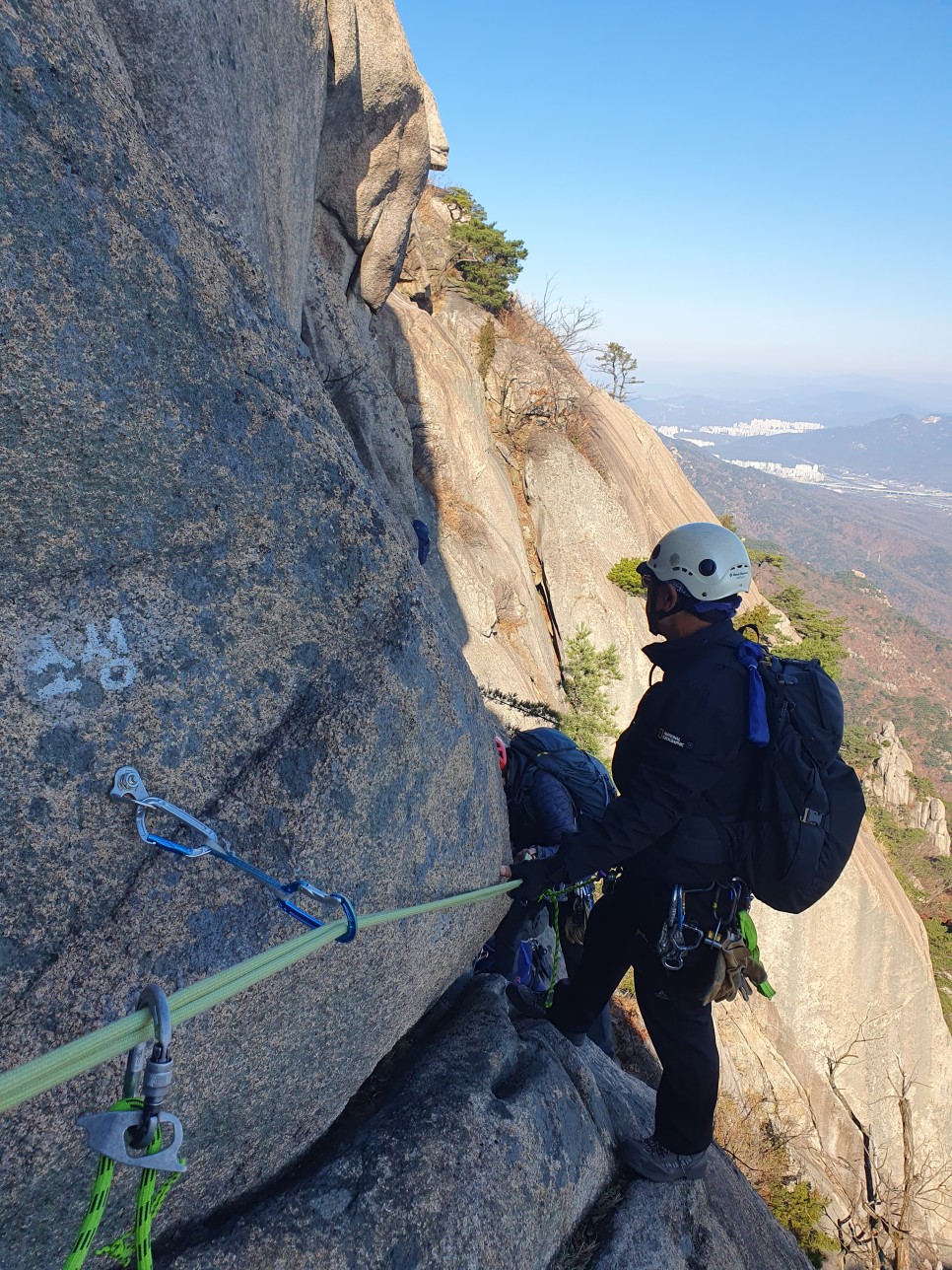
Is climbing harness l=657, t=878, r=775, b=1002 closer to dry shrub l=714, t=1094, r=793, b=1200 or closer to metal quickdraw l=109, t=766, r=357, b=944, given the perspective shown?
metal quickdraw l=109, t=766, r=357, b=944

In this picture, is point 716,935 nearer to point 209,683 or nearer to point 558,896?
point 558,896

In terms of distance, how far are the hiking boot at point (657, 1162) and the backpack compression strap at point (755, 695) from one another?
8.18ft

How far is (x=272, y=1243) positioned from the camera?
2742 millimetres

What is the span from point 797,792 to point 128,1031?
9.53 ft

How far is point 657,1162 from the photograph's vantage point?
4.05m

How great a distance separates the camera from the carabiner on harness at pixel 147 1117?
1514mm

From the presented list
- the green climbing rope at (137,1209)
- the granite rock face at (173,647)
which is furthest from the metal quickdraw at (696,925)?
the green climbing rope at (137,1209)

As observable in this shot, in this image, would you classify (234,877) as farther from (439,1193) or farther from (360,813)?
(439,1193)

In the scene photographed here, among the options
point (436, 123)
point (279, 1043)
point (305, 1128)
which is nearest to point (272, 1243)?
point (305, 1128)

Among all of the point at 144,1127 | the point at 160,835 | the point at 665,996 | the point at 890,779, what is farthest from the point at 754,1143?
the point at 890,779

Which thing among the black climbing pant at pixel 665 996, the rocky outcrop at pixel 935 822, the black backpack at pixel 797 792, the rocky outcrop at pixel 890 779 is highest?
the black backpack at pixel 797 792

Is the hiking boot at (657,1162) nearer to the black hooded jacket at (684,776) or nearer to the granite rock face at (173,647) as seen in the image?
the black hooded jacket at (684,776)

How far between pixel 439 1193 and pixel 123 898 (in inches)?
76.6

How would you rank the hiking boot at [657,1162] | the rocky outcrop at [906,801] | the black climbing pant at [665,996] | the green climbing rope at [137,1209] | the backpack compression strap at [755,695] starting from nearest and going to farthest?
the green climbing rope at [137,1209]
the backpack compression strap at [755,695]
the black climbing pant at [665,996]
the hiking boot at [657,1162]
the rocky outcrop at [906,801]
